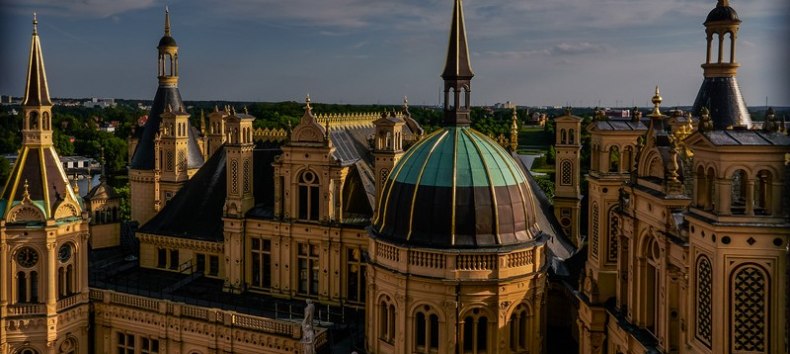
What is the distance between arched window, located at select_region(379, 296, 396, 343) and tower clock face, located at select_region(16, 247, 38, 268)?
758 inches

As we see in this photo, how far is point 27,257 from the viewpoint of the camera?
1475 inches

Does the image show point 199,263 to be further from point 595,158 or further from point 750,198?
point 750,198

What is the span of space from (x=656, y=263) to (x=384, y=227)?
37.1 feet

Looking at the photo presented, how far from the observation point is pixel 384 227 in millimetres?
A: 30031

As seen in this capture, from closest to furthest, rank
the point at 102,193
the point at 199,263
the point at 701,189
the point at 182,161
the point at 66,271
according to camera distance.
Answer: the point at 701,189 < the point at 66,271 < the point at 199,263 < the point at 102,193 < the point at 182,161

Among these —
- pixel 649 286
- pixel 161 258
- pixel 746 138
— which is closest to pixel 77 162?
pixel 161 258

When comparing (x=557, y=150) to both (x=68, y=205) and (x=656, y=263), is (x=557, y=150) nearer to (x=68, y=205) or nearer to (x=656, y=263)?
(x=656, y=263)

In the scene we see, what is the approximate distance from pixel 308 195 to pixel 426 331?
1389cm

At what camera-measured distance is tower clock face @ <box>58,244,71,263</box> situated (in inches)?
1510

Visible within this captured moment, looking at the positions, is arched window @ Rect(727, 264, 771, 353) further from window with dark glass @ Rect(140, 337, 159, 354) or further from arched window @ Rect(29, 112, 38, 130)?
arched window @ Rect(29, 112, 38, 130)

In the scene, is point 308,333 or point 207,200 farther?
point 207,200

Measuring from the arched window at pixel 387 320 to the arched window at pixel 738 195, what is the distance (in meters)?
13.7

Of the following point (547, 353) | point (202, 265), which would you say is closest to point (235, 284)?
point (202, 265)

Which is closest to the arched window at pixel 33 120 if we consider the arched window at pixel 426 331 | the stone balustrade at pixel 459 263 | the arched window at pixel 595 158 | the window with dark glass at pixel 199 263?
the window with dark glass at pixel 199 263
